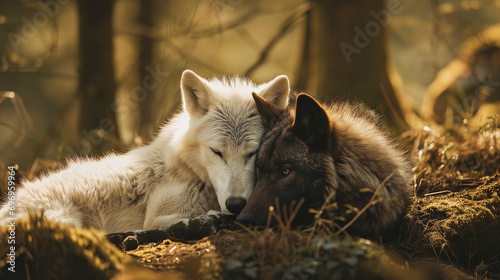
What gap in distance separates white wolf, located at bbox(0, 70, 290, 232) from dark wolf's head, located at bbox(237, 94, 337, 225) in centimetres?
40

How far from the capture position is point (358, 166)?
11.9 feet

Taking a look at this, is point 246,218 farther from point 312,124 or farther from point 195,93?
point 195,93

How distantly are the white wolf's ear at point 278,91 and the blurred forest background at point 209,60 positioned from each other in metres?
1.22

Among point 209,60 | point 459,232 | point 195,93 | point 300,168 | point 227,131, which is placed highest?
point 209,60

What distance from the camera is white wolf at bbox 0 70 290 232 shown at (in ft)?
13.5

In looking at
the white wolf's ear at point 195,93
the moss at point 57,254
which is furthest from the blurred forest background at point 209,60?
the moss at point 57,254

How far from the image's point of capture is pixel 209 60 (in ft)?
40.9

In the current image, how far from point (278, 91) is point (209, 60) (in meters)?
8.25

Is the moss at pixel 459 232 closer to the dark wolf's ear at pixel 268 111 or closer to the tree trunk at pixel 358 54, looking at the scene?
the dark wolf's ear at pixel 268 111

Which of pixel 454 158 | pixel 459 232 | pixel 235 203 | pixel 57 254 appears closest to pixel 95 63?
pixel 235 203

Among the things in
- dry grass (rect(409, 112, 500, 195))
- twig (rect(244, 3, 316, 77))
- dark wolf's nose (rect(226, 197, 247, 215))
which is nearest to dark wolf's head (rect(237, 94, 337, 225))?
dark wolf's nose (rect(226, 197, 247, 215))

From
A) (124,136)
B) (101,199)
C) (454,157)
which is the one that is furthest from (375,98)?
(124,136)

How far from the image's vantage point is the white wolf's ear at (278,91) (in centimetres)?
450

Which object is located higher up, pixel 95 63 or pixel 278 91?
pixel 95 63
